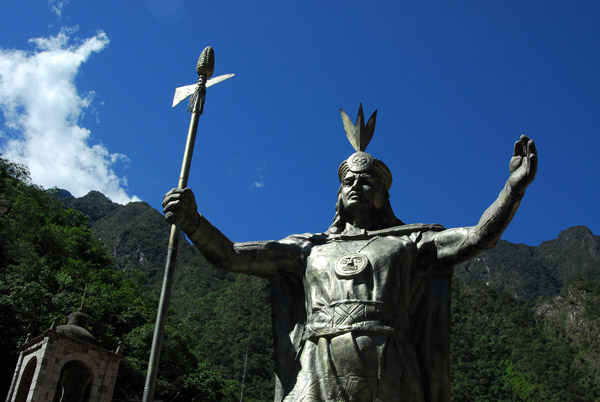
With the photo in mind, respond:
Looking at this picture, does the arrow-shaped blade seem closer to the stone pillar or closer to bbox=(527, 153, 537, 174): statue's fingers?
bbox=(527, 153, 537, 174): statue's fingers

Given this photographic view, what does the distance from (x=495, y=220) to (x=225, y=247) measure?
245 centimetres

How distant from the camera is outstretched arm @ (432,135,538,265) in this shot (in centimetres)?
521

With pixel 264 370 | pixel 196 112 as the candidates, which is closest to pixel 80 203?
pixel 264 370

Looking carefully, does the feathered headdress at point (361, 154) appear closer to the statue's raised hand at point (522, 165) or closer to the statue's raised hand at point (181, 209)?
the statue's raised hand at point (522, 165)

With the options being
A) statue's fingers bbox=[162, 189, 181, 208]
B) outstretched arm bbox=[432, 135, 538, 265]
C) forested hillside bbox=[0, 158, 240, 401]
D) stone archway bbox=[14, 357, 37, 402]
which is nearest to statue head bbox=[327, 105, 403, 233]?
outstretched arm bbox=[432, 135, 538, 265]

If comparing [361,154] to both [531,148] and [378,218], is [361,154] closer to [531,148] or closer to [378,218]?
[378,218]

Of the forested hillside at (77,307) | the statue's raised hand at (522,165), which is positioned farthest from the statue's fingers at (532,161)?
the forested hillside at (77,307)

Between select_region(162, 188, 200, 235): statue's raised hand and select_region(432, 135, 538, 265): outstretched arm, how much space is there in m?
2.26

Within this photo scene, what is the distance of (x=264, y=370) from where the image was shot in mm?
60344

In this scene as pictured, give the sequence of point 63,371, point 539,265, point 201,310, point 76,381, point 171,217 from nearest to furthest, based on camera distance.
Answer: point 171,217
point 63,371
point 76,381
point 201,310
point 539,265

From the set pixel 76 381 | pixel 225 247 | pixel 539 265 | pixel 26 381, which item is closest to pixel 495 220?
pixel 225 247

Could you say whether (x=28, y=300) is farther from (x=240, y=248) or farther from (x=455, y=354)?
(x=455, y=354)

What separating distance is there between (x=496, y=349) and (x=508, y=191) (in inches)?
3120

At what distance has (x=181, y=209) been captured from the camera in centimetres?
561
